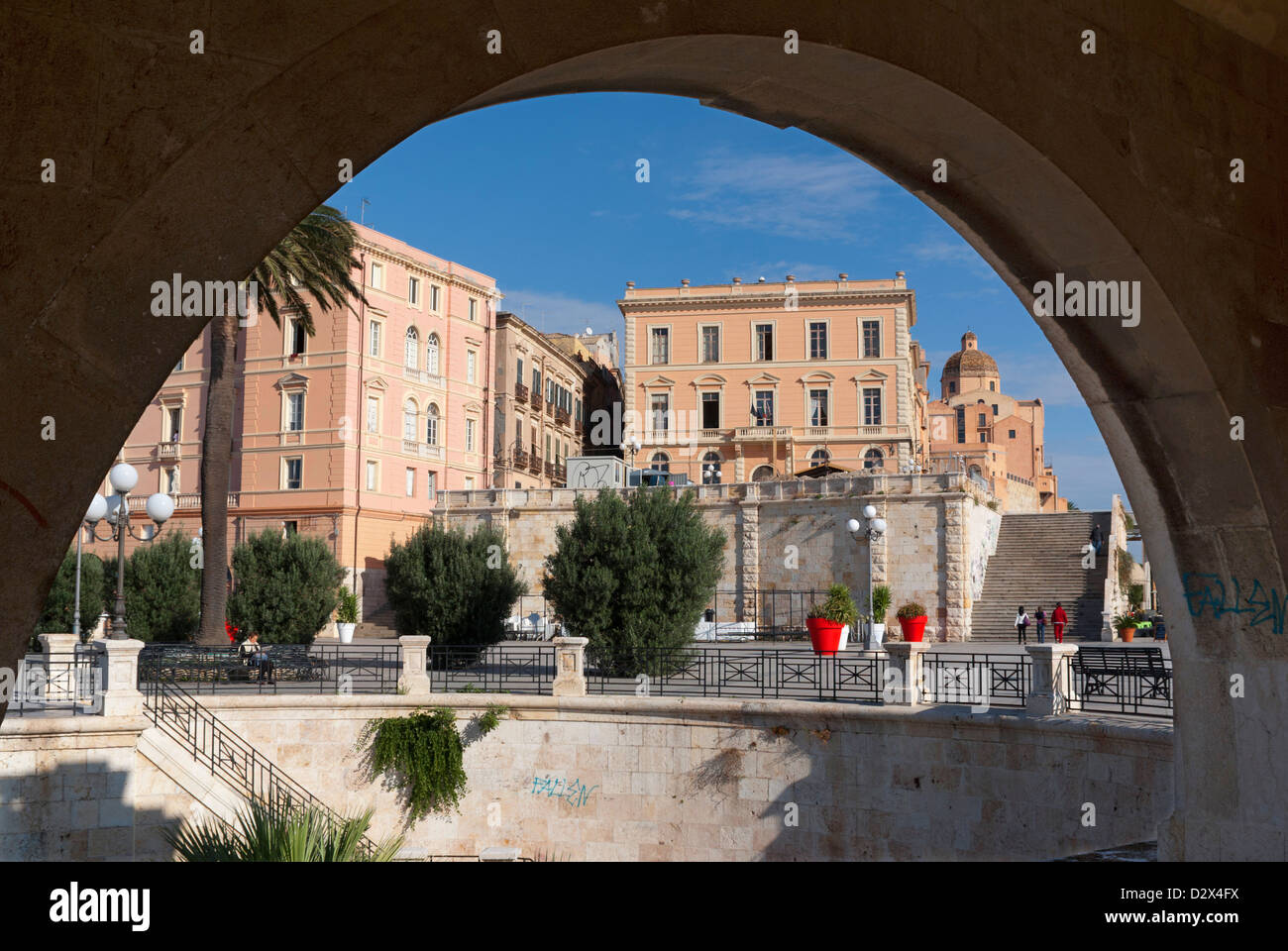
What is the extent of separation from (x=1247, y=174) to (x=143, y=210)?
469 cm

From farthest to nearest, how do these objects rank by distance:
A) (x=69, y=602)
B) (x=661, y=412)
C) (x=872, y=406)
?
1. (x=661, y=412)
2. (x=872, y=406)
3. (x=69, y=602)

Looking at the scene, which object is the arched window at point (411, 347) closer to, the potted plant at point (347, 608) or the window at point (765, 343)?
the potted plant at point (347, 608)

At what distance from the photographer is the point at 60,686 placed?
1725cm

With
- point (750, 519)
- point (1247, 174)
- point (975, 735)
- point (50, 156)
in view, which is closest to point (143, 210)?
point (50, 156)

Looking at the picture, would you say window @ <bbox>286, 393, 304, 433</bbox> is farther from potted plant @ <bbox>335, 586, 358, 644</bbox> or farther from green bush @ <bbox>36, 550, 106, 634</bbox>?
green bush @ <bbox>36, 550, 106, 634</bbox>

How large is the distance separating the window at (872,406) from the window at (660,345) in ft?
31.8

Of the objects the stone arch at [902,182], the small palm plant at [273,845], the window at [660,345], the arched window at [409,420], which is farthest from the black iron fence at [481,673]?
the window at [660,345]

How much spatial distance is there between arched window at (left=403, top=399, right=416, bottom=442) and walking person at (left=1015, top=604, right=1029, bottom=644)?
952 inches

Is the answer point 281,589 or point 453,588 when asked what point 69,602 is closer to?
point 281,589

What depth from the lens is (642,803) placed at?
1878cm

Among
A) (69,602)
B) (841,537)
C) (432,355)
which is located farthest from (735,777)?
(432,355)

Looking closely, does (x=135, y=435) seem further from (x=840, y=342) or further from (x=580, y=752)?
(x=580, y=752)

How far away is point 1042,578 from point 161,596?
26.4 m

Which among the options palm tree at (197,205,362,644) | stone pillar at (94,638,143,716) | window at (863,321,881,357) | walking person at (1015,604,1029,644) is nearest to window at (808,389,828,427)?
window at (863,321,881,357)
